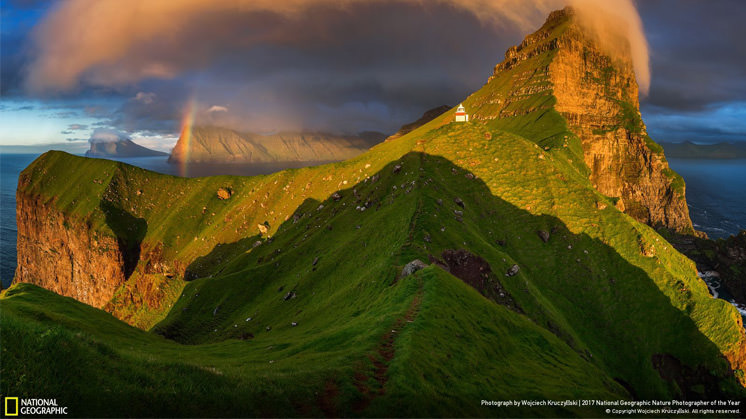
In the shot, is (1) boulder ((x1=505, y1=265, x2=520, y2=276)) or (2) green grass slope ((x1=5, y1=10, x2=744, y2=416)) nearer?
(2) green grass slope ((x1=5, y1=10, x2=744, y2=416))

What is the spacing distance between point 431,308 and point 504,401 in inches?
441

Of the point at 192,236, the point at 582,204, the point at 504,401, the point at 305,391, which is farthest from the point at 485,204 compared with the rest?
the point at 192,236

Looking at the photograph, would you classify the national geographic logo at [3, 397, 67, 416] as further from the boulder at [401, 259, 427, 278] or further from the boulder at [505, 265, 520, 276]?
the boulder at [505, 265, 520, 276]

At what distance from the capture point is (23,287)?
2378 inches

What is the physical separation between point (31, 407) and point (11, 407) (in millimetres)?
556

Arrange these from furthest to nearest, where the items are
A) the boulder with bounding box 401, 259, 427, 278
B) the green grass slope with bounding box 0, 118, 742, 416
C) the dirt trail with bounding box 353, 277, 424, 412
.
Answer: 1. the boulder with bounding box 401, 259, 427, 278
2. the dirt trail with bounding box 353, 277, 424, 412
3. the green grass slope with bounding box 0, 118, 742, 416

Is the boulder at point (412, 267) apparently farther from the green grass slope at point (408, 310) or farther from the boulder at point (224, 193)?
the boulder at point (224, 193)

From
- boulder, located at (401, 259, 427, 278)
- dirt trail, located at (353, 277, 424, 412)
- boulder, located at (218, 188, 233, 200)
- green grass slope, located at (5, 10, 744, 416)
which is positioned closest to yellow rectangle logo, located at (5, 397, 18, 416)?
green grass slope, located at (5, 10, 744, 416)

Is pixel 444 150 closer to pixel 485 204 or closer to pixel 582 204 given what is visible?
pixel 485 204

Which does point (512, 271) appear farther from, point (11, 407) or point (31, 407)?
point (11, 407)

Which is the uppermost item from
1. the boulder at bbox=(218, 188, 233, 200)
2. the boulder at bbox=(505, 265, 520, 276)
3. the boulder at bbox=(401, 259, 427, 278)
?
the boulder at bbox=(218, 188, 233, 200)

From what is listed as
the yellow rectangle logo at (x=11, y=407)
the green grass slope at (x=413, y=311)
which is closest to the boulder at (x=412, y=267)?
the green grass slope at (x=413, y=311)

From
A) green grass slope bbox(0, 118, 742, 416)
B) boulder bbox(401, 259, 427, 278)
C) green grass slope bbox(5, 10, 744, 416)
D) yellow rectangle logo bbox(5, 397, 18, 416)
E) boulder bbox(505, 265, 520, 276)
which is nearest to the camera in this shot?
yellow rectangle logo bbox(5, 397, 18, 416)

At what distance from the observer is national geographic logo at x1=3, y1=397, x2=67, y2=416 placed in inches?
485
